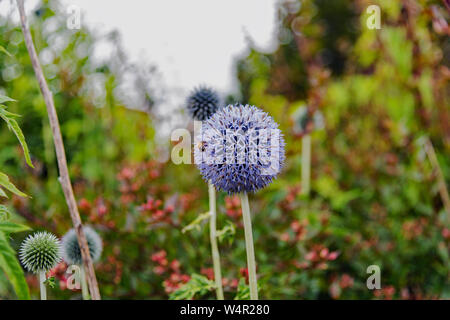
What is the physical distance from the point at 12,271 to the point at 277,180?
6.54ft

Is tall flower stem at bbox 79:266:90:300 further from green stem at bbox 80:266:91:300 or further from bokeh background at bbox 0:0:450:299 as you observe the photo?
bokeh background at bbox 0:0:450:299

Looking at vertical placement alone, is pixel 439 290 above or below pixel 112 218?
below

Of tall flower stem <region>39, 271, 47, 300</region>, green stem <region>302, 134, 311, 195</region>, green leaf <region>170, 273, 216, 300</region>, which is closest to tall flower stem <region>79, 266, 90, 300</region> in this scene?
tall flower stem <region>39, 271, 47, 300</region>

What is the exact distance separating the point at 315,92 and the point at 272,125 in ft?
6.96

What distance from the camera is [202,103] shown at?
1.59m

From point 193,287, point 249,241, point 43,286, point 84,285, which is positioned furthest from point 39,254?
point 249,241

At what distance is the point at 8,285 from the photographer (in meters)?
1.57

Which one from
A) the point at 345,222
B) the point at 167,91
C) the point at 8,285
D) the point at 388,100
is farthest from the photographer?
the point at 388,100

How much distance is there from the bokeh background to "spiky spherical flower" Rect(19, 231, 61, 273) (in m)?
0.14

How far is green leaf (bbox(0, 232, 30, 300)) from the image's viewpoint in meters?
0.77

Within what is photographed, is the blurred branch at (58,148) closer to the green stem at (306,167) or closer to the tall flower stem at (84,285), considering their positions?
the tall flower stem at (84,285)

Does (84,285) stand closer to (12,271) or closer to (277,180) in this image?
(12,271)
